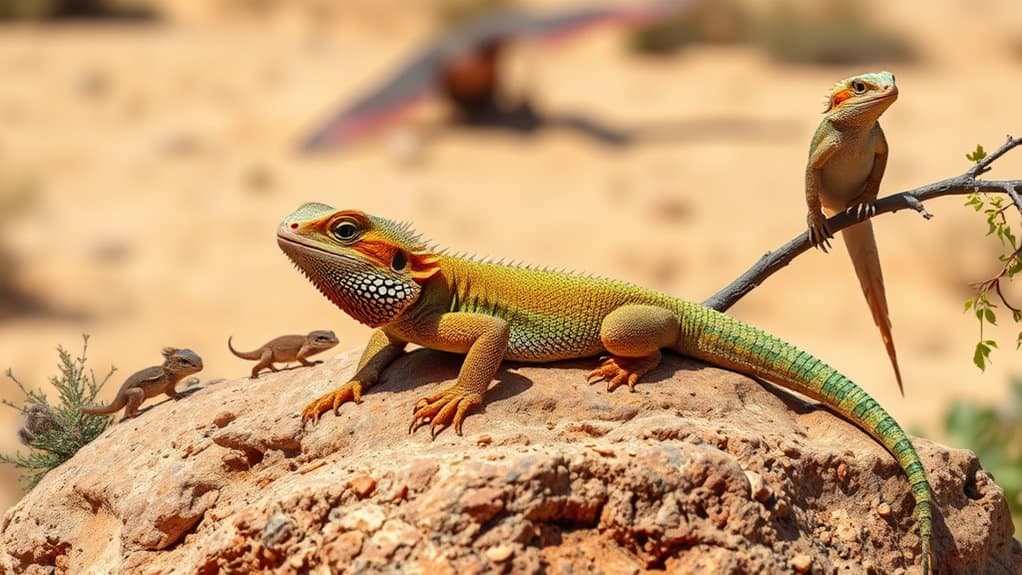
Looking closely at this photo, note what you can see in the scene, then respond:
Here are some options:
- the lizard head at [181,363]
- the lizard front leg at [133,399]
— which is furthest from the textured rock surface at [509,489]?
the lizard head at [181,363]

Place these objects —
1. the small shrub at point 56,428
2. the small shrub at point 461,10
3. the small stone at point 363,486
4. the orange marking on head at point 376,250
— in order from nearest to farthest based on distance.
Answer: the small stone at point 363,486 → the orange marking on head at point 376,250 → the small shrub at point 56,428 → the small shrub at point 461,10

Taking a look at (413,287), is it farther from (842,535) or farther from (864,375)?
(864,375)

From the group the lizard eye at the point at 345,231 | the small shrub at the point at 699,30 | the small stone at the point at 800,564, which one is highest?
the small shrub at the point at 699,30

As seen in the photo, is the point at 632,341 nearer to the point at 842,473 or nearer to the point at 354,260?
the point at 842,473

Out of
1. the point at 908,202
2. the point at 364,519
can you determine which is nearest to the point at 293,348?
the point at 364,519

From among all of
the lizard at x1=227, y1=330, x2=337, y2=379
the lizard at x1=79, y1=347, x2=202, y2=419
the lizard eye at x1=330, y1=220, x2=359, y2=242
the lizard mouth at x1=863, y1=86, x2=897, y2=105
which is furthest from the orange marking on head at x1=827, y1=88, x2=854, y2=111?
the lizard at x1=79, y1=347, x2=202, y2=419

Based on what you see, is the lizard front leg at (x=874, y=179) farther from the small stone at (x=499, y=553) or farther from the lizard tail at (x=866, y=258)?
the small stone at (x=499, y=553)
